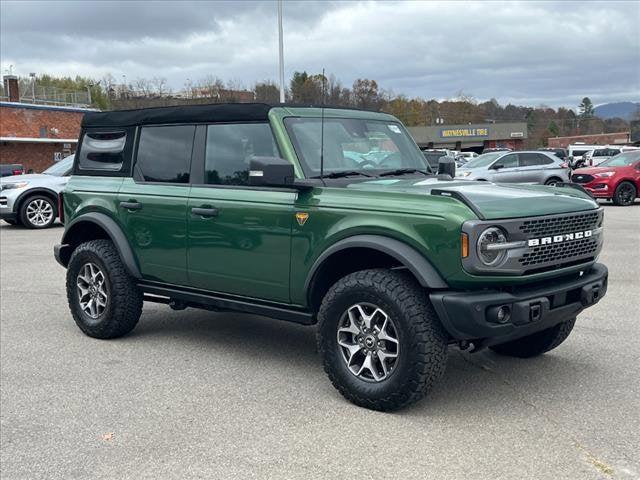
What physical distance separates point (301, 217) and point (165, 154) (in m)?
1.73

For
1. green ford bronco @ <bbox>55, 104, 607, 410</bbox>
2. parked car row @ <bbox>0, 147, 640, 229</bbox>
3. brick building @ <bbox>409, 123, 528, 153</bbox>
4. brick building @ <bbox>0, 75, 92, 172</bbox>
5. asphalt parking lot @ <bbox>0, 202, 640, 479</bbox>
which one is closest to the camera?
asphalt parking lot @ <bbox>0, 202, 640, 479</bbox>

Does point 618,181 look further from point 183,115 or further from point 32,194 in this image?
point 183,115

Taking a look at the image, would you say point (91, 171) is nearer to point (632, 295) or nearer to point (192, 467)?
point (192, 467)

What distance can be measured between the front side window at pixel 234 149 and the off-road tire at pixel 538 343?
7.60 feet

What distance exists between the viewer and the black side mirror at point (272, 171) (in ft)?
15.1

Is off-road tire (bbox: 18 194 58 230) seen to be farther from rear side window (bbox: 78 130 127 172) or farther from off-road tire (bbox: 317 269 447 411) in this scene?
off-road tire (bbox: 317 269 447 411)

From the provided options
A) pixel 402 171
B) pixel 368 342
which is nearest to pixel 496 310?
pixel 368 342

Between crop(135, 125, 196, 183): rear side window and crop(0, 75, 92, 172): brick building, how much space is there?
1846 inches

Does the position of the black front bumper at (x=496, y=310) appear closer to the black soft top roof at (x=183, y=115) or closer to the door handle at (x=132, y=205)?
the black soft top roof at (x=183, y=115)

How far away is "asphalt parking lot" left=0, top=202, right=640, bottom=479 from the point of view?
371 cm

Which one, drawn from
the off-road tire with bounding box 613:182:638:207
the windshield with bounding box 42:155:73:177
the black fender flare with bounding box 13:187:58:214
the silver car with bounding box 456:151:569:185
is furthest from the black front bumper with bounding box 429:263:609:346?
the silver car with bounding box 456:151:569:185

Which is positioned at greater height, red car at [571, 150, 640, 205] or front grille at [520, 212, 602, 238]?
front grille at [520, 212, 602, 238]

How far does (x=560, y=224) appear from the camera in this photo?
4.41 meters

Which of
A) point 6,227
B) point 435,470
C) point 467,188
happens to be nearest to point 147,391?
point 435,470
